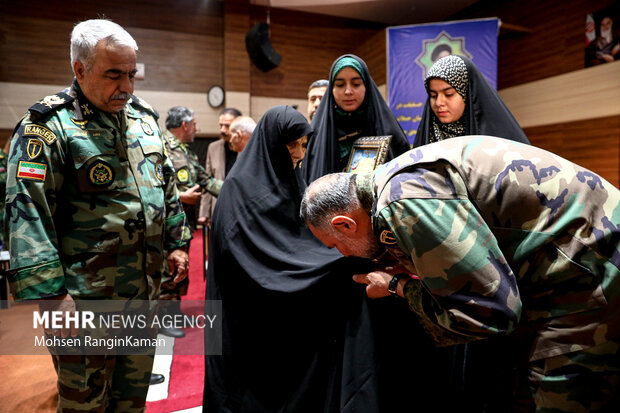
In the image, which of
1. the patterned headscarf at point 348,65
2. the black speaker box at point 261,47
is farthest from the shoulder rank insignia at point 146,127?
the black speaker box at point 261,47

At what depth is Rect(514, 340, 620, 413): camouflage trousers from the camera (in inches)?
40.9

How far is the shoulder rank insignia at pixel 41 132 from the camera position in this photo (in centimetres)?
135

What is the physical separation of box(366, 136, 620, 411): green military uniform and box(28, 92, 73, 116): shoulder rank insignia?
117 centimetres

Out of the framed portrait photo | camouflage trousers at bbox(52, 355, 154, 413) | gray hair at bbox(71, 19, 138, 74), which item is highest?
gray hair at bbox(71, 19, 138, 74)

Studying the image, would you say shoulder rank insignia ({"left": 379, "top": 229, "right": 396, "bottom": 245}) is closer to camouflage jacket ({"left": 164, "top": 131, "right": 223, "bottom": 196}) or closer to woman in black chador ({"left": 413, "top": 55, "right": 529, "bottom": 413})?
woman in black chador ({"left": 413, "top": 55, "right": 529, "bottom": 413})

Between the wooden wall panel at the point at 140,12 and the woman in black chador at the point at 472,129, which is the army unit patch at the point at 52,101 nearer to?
the woman in black chador at the point at 472,129

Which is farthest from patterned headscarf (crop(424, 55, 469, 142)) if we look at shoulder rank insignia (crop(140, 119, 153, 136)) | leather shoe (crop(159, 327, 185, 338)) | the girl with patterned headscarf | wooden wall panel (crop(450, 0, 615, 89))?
wooden wall panel (crop(450, 0, 615, 89))

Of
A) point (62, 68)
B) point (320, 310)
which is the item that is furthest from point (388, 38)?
point (320, 310)

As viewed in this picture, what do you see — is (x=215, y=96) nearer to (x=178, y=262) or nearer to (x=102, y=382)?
(x=178, y=262)

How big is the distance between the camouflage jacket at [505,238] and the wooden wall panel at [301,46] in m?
7.43

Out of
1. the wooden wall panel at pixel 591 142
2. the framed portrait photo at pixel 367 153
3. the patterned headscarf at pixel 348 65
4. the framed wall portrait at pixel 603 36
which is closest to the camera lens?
the framed portrait photo at pixel 367 153

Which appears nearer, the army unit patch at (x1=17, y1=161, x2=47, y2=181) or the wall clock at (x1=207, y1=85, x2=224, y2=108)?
the army unit patch at (x1=17, y1=161, x2=47, y2=181)

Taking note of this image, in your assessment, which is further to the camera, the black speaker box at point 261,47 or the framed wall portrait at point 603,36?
the black speaker box at point 261,47

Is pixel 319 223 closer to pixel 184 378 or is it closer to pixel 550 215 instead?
pixel 550 215
